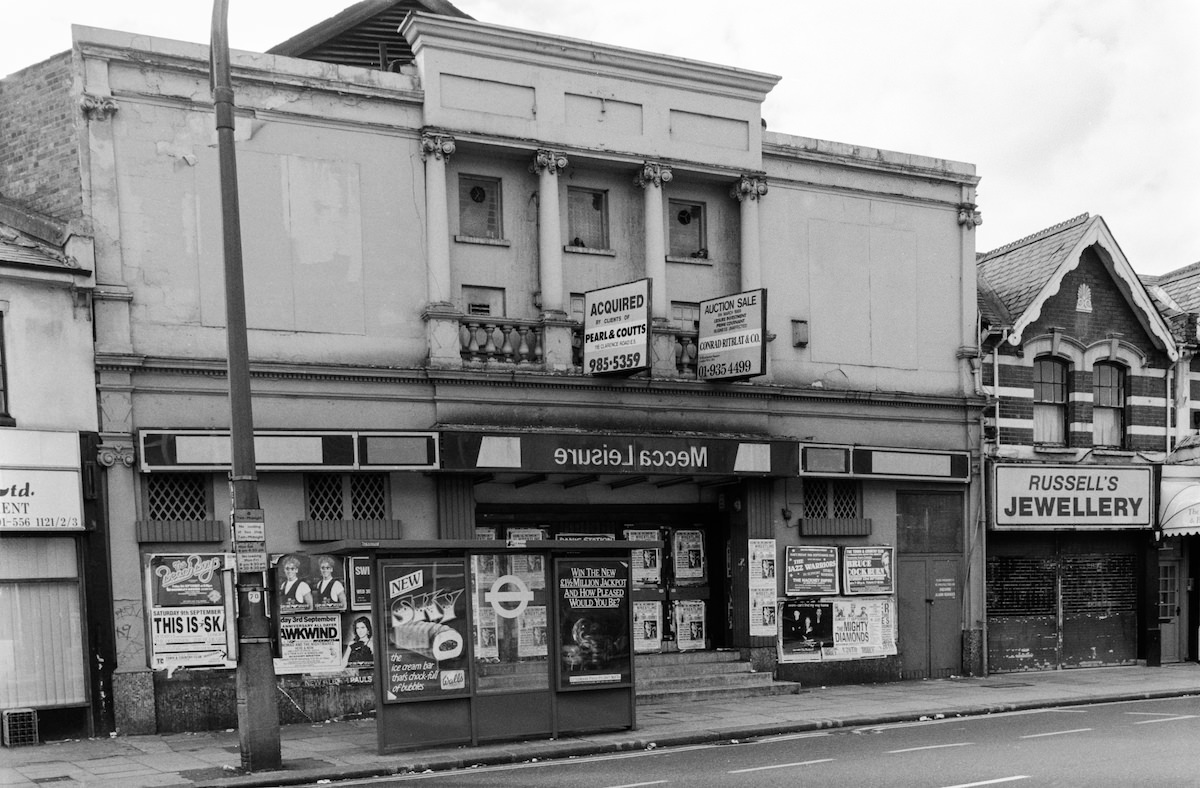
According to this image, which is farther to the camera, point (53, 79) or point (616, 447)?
point (616, 447)

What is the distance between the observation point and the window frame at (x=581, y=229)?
2038 centimetres

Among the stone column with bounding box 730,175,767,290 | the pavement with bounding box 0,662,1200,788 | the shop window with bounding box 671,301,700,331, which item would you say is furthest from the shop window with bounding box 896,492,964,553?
the shop window with bounding box 671,301,700,331

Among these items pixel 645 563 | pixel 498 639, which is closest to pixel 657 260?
pixel 645 563

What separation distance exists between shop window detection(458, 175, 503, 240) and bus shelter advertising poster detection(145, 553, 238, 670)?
636 centimetres

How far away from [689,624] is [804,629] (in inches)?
77.2

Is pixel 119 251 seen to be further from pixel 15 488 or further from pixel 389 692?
pixel 389 692

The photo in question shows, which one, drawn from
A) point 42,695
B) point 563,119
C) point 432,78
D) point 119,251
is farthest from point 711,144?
point 42,695

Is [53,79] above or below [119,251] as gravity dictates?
above

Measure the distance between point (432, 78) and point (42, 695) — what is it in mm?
10145

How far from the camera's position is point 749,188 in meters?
21.2

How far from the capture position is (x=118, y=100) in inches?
658

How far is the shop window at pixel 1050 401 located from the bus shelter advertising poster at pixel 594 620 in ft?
37.5

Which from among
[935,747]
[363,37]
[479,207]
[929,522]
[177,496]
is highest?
[363,37]

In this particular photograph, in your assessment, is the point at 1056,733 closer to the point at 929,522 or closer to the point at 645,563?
the point at 929,522
